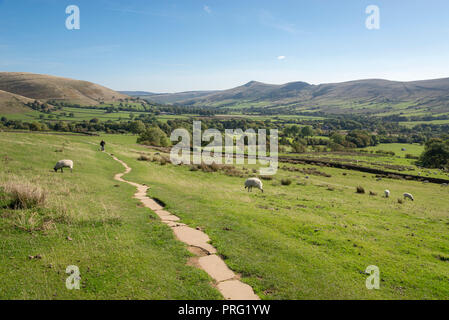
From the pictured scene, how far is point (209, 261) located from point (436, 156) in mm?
111195

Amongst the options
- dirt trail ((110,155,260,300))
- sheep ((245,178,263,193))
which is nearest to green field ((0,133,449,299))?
dirt trail ((110,155,260,300))

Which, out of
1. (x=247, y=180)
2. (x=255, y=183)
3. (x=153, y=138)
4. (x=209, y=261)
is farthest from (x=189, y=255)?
(x=153, y=138)

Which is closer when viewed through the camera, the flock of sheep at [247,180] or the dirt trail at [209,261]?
the dirt trail at [209,261]

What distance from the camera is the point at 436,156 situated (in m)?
88.5

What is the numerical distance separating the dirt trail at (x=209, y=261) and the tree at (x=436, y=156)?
109 meters

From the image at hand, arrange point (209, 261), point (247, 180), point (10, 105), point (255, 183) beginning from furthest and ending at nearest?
point (10, 105) → point (247, 180) → point (255, 183) → point (209, 261)

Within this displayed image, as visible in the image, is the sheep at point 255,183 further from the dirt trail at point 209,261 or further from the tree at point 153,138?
the tree at point 153,138

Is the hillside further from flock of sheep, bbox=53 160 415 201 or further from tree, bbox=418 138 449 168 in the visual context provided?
tree, bbox=418 138 449 168

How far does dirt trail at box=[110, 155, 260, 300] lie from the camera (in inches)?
348

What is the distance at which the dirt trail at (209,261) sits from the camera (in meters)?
8.85

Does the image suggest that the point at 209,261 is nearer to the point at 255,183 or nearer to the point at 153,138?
the point at 255,183

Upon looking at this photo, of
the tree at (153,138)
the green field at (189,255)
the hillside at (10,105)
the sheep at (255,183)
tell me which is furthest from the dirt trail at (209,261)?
the hillside at (10,105)
